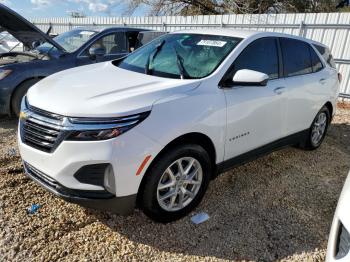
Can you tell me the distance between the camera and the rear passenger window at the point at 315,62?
179 inches

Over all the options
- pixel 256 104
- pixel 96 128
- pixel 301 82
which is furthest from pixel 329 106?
pixel 96 128

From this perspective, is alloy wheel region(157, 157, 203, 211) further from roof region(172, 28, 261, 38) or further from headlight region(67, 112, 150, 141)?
roof region(172, 28, 261, 38)

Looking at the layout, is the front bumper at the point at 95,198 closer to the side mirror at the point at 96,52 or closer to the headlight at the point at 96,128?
the headlight at the point at 96,128

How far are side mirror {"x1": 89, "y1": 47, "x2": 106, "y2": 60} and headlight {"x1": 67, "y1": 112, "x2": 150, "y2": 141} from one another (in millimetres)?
3832

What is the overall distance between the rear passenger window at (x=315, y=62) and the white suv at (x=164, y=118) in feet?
1.35

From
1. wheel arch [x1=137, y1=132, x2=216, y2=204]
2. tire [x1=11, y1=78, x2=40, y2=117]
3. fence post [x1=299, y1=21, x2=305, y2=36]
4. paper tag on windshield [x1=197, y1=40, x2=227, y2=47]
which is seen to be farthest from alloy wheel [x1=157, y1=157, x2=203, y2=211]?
fence post [x1=299, y1=21, x2=305, y2=36]

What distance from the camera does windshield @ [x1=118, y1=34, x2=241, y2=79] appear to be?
3199mm

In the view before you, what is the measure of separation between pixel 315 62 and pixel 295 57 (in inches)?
24.1

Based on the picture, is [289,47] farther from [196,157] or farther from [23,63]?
[23,63]

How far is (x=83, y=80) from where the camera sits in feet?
10.1

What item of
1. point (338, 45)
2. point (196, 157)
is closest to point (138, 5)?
point (338, 45)

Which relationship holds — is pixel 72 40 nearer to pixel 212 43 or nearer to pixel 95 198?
pixel 212 43

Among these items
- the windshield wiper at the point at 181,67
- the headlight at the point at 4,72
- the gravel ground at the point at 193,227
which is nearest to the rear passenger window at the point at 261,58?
the windshield wiper at the point at 181,67

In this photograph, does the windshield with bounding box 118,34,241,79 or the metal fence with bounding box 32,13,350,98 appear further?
the metal fence with bounding box 32,13,350,98
